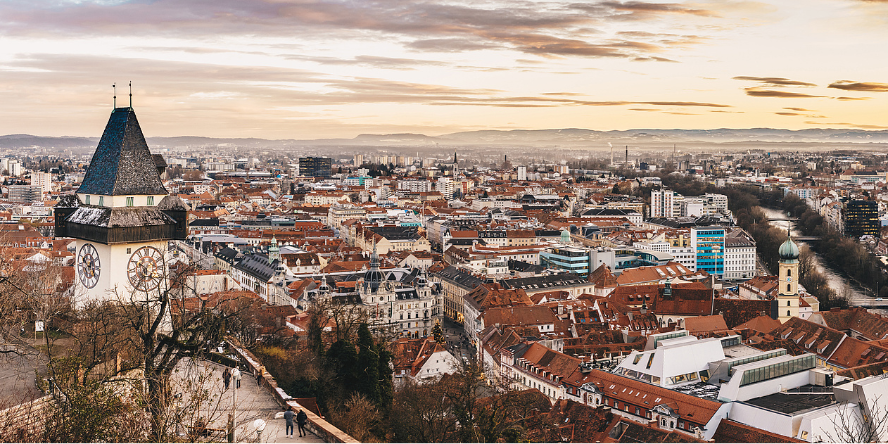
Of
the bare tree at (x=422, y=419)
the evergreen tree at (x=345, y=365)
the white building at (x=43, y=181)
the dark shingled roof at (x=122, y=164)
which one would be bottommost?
the bare tree at (x=422, y=419)

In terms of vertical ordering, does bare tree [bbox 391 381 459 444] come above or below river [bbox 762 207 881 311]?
above

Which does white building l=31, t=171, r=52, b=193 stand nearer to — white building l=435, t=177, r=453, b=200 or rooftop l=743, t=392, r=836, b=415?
white building l=435, t=177, r=453, b=200

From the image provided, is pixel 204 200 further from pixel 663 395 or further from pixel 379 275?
pixel 663 395

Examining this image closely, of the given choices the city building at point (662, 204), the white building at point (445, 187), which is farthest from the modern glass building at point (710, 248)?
the white building at point (445, 187)

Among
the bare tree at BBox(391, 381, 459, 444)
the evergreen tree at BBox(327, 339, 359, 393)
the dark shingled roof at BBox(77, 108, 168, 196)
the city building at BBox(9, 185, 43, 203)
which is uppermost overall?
the dark shingled roof at BBox(77, 108, 168, 196)

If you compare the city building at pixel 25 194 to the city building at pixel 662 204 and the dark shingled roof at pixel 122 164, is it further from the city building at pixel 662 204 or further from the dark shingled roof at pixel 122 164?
the dark shingled roof at pixel 122 164

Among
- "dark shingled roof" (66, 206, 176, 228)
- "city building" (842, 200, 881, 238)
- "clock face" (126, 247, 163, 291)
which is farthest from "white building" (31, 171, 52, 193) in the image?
"clock face" (126, 247, 163, 291)
